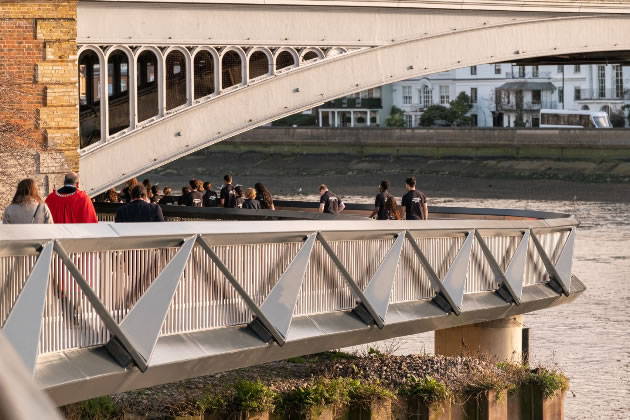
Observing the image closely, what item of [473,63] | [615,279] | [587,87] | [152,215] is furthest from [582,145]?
[152,215]

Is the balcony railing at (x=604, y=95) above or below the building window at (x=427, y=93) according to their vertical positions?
below

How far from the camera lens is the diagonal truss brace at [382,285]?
8.94 meters

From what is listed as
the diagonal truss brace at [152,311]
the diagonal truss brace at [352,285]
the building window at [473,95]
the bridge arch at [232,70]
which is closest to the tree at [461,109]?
the building window at [473,95]

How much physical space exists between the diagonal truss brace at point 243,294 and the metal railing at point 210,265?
12 mm

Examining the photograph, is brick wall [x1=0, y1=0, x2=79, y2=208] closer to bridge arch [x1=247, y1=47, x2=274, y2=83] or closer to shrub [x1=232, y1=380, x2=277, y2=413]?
bridge arch [x1=247, y1=47, x2=274, y2=83]

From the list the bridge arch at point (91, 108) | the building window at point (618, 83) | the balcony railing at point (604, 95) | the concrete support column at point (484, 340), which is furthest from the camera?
the building window at point (618, 83)

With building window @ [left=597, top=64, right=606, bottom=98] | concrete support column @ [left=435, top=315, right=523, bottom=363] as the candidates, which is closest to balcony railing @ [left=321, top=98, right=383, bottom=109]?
building window @ [left=597, top=64, right=606, bottom=98]

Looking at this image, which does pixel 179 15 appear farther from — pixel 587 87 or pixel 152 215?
pixel 587 87

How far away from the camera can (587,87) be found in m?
83.2

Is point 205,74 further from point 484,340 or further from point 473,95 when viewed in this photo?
point 473,95

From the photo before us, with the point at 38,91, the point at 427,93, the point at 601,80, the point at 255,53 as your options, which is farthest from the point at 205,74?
the point at 427,93

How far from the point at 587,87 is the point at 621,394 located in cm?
6864

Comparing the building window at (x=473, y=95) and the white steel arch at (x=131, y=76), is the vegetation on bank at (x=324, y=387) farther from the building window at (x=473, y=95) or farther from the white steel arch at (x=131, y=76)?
the building window at (x=473, y=95)

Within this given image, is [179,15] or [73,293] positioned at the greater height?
[179,15]
